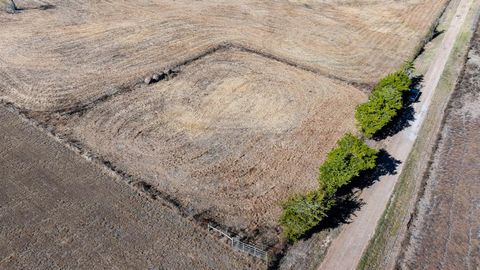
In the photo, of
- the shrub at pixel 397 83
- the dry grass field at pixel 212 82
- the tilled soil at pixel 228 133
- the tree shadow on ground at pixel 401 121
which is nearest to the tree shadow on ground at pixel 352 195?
the tree shadow on ground at pixel 401 121

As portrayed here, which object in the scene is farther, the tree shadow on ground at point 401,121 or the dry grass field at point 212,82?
the tree shadow on ground at point 401,121

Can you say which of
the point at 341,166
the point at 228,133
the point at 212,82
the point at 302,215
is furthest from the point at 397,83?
the point at 302,215

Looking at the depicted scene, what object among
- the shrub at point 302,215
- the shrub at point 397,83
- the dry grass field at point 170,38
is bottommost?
the dry grass field at point 170,38

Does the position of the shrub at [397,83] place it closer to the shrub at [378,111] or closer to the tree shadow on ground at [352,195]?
the shrub at [378,111]

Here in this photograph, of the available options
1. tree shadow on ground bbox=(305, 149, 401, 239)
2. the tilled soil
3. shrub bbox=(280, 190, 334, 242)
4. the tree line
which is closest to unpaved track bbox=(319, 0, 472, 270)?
tree shadow on ground bbox=(305, 149, 401, 239)

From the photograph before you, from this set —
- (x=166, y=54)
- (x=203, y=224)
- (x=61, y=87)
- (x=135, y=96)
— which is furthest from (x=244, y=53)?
(x=203, y=224)

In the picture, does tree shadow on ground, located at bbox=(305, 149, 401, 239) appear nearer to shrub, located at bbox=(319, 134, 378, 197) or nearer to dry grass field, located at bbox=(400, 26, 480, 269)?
shrub, located at bbox=(319, 134, 378, 197)

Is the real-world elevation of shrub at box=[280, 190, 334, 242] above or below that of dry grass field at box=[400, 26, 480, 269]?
above
